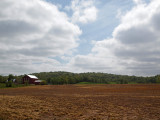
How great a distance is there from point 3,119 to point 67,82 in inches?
3444

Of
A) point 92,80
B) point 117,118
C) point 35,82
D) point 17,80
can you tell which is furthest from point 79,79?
point 117,118

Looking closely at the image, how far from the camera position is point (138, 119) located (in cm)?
984

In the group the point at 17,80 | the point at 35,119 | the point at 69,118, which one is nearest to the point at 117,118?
the point at 69,118

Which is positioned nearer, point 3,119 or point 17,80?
point 3,119

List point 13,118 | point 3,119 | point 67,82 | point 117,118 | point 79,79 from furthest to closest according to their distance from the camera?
point 79,79 → point 67,82 → point 117,118 → point 13,118 → point 3,119

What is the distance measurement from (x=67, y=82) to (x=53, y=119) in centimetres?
8675

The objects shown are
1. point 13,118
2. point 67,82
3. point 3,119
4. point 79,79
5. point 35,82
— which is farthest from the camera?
point 79,79

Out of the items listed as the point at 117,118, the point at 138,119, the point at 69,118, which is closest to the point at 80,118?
the point at 69,118

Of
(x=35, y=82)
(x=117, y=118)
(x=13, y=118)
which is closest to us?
(x=13, y=118)

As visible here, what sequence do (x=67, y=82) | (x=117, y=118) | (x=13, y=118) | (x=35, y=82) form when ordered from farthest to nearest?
1. (x=67, y=82)
2. (x=35, y=82)
3. (x=117, y=118)
4. (x=13, y=118)

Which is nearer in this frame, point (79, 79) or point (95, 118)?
point (95, 118)

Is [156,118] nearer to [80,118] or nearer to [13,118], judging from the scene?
[80,118]

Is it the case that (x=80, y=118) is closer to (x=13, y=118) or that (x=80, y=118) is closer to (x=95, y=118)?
(x=95, y=118)

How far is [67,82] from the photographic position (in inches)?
3755
